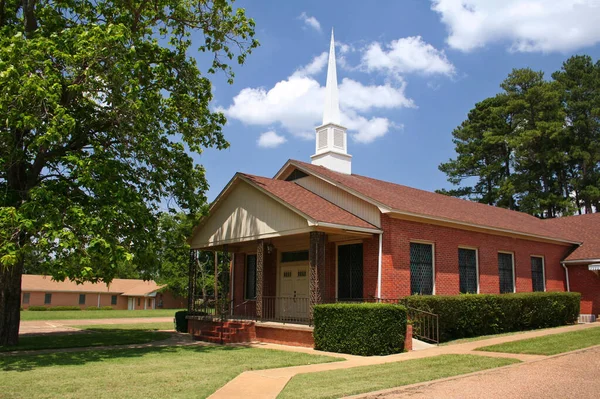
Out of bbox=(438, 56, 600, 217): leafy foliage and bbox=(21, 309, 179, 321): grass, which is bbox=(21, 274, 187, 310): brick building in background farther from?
bbox=(438, 56, 600, 217): leafy foliage

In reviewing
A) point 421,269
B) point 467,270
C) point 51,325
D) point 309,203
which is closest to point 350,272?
point 421,269

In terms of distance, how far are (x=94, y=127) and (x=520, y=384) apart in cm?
1352

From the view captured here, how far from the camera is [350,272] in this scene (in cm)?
1786

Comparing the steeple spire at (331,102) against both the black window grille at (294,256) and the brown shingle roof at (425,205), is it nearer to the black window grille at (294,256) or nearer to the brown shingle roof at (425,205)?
the brown shingle roof at (425,205)

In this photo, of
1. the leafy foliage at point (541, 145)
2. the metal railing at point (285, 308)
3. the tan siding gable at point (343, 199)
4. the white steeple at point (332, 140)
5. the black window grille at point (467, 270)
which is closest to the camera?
the tan siding gable at point (343, 199)

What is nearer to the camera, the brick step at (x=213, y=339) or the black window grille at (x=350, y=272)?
the brick step at (x=213, y=339)

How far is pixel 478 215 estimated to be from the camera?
74.3 feet

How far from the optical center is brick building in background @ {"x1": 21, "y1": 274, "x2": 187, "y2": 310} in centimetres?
5925

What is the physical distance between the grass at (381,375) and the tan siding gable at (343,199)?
6.00 meters

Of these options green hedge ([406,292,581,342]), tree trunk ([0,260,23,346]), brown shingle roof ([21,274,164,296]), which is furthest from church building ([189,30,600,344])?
brown shingle roof ([21,274,164,296])

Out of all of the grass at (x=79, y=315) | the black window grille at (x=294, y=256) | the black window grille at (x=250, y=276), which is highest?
the black window grille at (x=294, y=256)

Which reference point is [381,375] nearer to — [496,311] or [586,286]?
[496,311]

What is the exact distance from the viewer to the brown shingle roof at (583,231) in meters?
25.0

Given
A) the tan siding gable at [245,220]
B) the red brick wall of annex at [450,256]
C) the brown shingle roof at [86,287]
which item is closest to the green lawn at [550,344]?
the red brick wall of annex at [450,256]
